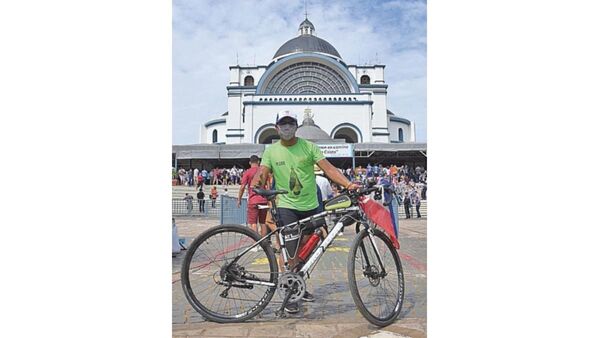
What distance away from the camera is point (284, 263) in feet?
7.49

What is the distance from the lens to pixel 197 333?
2.03 m

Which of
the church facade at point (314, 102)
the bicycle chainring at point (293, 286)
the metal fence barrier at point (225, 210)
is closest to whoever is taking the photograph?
the bicycle chainring at point (293, 286)

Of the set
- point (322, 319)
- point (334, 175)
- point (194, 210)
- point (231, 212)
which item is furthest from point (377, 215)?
point (194, 210)

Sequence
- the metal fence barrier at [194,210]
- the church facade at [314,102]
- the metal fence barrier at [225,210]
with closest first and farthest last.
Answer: the metal fence barrier at [225,210]
the metal fence barrier at [194,210]
the church facade at [314,102]

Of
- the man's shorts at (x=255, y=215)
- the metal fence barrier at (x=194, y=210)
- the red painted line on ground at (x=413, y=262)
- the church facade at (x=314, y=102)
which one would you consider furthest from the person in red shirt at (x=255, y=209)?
the church facade at (x=314, y=102)

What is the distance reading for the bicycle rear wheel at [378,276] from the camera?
7.15 ft

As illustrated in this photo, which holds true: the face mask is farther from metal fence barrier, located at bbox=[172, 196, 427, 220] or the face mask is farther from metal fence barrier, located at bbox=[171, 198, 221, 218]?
metal fence barrier, located at bbox=[171, 198, 221, 218]

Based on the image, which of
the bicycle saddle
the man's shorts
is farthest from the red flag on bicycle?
the man's shorts

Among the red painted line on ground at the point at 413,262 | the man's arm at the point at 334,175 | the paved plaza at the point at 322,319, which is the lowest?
the paved plaza at the point at 322,319

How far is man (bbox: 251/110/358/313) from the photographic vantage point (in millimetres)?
2205

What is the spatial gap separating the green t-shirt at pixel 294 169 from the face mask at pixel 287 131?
0.17 feet

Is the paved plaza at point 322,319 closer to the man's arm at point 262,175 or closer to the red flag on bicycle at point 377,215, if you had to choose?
the red flag on bicycle at point 377,215

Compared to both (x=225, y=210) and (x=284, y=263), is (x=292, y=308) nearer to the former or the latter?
(x=284, y=263)
